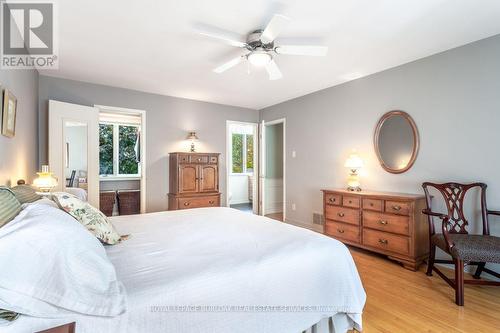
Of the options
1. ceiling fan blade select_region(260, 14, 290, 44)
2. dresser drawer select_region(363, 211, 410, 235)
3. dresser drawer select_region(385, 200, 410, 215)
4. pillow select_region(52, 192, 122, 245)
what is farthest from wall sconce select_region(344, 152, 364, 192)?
pillow select_region(52, 192, 122, 245)

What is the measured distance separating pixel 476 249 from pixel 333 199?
5.56 ft

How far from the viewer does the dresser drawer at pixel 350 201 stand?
334cm

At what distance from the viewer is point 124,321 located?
988mm

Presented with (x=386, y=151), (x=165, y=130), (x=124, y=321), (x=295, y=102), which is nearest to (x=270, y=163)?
(x=295, y=102)

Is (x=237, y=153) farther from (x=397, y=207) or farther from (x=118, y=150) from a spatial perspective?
(x=397, y=207)

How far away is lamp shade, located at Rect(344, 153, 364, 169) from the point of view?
3.57 metres

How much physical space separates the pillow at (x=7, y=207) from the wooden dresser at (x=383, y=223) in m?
3.27

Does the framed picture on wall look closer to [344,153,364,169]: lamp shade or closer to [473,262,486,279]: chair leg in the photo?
[344,153,364,169]: lamp shade

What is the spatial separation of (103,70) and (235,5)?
7.54 feet

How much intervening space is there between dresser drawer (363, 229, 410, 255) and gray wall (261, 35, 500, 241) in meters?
0.66

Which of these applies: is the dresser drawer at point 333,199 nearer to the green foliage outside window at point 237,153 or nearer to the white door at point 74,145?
the white door at point 74,145

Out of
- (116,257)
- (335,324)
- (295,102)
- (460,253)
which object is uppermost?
(295,102)

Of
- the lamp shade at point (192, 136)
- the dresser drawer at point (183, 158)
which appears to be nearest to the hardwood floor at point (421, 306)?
the dresser drawer at point (183, 158)

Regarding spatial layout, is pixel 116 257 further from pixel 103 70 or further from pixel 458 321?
pixel 103 70
